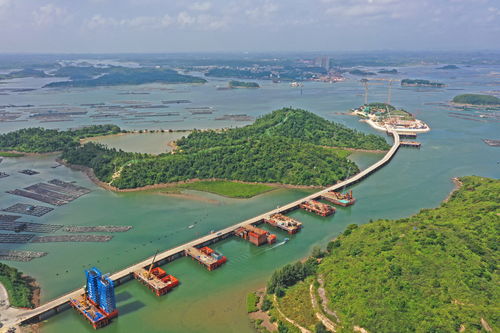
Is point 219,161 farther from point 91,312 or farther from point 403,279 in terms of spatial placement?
point 403,279

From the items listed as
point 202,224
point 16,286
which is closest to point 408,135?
point 202,224

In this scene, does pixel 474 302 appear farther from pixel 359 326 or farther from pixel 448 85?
pixel 448 85

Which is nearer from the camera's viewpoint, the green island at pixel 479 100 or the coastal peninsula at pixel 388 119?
the coastal peninsula at pixel 388 119

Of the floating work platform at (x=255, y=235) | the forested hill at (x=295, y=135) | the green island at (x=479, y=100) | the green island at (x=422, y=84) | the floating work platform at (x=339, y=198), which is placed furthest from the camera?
the green island at (x=422, y=84)

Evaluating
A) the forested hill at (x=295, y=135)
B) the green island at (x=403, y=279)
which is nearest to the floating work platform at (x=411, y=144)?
the forested hill at (x=295, y=135)

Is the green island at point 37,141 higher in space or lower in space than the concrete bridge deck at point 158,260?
higher

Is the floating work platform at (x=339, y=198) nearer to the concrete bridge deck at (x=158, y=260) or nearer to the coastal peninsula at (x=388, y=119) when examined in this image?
the concrete bridge deck at (x=158, y=260)
